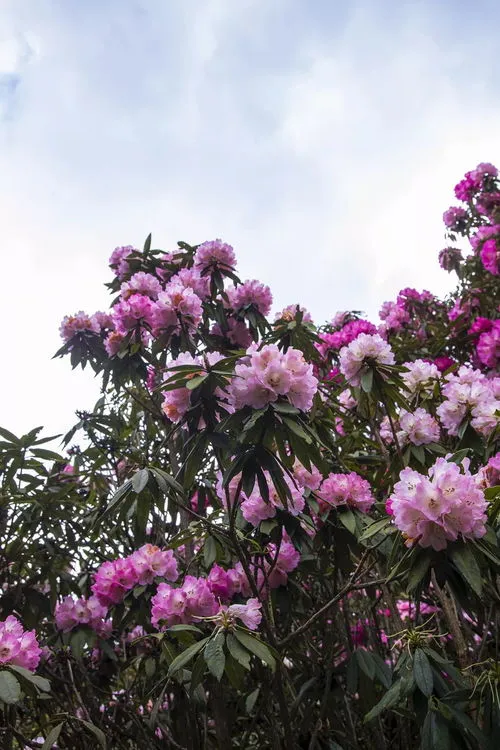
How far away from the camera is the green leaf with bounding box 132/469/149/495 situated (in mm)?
1285

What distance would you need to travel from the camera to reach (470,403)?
6.27ft

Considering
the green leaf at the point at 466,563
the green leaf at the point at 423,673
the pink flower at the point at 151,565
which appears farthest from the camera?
the pink flower at the point at 151,565

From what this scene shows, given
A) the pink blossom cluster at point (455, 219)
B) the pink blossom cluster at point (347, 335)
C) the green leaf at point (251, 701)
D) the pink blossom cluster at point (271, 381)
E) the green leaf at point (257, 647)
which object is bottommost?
the green leaf at point (251, 701)

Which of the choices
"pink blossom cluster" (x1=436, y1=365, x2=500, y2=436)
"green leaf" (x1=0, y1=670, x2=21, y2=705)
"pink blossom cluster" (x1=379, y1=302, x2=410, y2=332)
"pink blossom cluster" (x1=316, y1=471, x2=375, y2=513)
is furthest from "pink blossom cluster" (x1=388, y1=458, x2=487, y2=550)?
"pink blossom cluster" (x1=379, y1=302, x2=410, y2=332)

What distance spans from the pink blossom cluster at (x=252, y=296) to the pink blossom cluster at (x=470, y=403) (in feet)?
3.13

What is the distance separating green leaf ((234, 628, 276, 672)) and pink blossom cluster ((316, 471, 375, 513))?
59 cm

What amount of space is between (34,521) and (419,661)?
1.55 m

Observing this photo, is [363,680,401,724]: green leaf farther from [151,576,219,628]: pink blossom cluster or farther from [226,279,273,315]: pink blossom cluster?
[226,279,273,315]: pink blossom cluster

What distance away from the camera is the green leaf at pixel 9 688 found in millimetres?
1254

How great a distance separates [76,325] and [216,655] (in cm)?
188

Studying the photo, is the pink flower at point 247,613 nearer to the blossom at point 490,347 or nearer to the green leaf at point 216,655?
the green leaf at point 216,655

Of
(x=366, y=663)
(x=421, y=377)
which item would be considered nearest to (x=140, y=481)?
(x=366, y=663)

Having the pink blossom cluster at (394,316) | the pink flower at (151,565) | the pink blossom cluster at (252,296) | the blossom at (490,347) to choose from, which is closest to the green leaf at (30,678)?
the pink flower at (151,565)

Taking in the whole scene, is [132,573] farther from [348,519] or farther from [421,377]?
[421,377]
